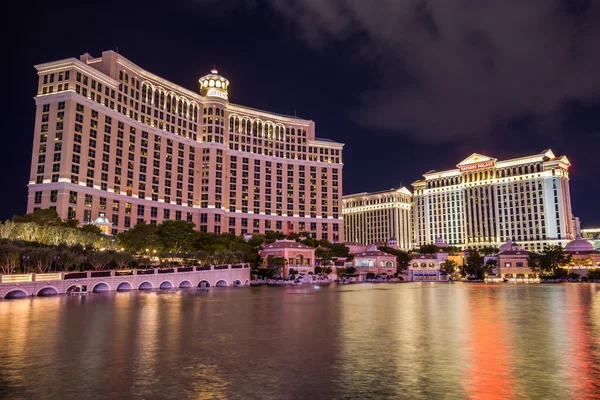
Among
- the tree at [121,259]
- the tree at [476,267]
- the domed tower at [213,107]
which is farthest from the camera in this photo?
the domed tower at [213,107]

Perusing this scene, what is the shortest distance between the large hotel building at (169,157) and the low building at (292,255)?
3317cm

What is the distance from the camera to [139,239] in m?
101

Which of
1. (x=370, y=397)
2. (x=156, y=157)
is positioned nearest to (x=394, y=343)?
(x=370, y=397)

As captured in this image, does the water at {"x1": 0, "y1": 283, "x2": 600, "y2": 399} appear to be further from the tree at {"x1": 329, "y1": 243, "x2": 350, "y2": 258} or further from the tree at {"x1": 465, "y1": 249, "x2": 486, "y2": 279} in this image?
the tree at {"x1": 329, "y1": 243, "x2": 350, "y2": 258}

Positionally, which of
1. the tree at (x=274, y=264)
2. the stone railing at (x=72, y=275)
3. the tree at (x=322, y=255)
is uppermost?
the tree at (x=322, y=255)

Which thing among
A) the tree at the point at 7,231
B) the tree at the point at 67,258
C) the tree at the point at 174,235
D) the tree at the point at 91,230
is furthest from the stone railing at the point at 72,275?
the tree at the point at 91,230

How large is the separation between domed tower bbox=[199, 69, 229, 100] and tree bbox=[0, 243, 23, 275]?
361 feet

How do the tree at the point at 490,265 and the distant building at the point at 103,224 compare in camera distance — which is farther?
the tree at the point at 490,265

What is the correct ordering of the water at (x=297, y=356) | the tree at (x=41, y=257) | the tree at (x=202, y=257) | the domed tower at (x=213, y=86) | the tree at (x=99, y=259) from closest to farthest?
the water at (x=297, y=356) < the tree at (x=41, y=257) < the tree at (x=99, y=259) < the tree at (x=202, y=257) < the domed tower at (x=213, y=86)

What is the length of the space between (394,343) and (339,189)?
529 feet

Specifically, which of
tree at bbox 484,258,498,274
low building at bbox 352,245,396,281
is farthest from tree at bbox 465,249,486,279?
low building at bbox 352,245,396,281

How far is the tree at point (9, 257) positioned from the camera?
5762 centimetres

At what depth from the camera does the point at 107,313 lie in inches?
1563

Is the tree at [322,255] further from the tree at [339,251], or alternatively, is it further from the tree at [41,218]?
the tree at [41,218]
